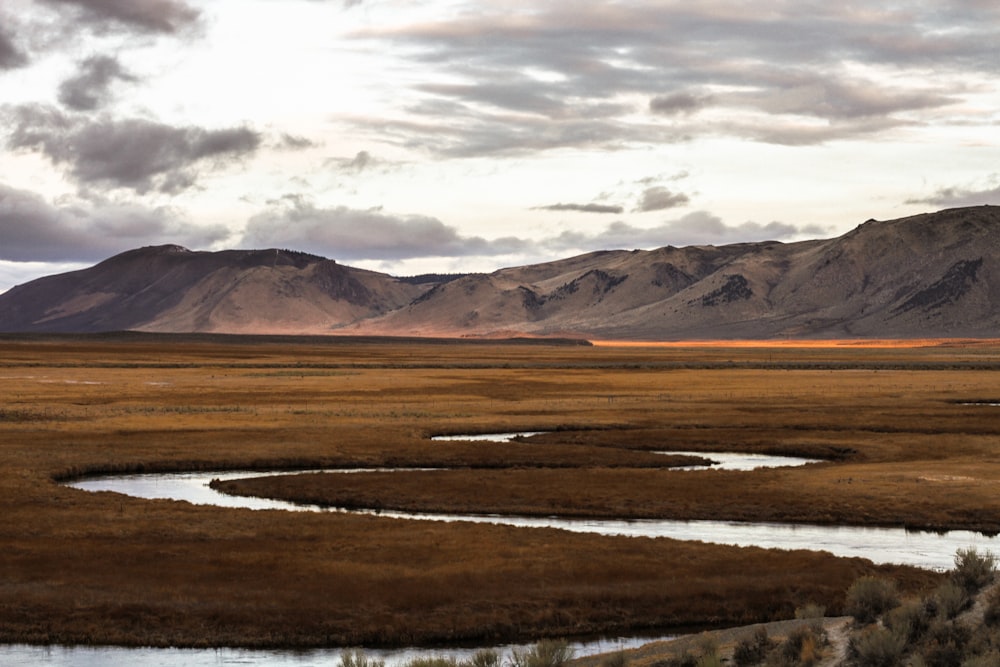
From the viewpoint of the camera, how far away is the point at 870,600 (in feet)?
59.1

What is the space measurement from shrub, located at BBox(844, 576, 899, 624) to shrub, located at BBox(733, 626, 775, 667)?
4.61 ft

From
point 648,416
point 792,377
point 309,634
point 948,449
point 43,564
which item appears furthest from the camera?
point 792,377

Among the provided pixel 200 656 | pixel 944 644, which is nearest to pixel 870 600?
pixel 944 644

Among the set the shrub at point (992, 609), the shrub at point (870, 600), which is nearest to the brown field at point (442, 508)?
the shrub at point (870, 600)

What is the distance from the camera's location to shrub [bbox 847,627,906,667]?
15.5 m

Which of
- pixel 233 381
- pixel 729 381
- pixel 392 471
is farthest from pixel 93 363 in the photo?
pixel 392 471

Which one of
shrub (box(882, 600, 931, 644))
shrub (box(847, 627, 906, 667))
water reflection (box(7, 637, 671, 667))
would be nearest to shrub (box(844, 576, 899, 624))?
shrub (box(882, 600, 931, 644))

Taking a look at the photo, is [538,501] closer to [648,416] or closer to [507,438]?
[507,438]

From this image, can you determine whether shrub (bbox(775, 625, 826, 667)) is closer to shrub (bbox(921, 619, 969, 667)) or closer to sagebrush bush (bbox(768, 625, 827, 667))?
sagebrush bush (bbox(768, 625, 827, 667))

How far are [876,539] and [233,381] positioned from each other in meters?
72.9

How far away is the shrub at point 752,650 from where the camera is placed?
17125 mm

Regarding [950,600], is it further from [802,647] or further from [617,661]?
[617,661]

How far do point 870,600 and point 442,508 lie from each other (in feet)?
63.2

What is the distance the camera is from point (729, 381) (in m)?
102
